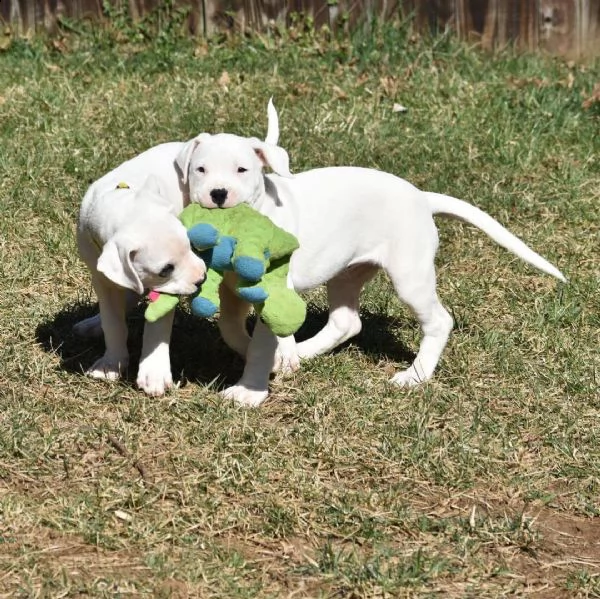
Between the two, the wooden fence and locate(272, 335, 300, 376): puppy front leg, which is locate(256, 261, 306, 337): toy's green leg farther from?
the wooden fence

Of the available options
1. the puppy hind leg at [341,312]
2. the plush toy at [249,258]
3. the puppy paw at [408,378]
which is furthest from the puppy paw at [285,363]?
the plush toy at [249,258]

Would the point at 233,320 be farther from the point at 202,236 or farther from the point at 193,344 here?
the point at 202,236

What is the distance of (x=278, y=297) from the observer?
14.3 ft

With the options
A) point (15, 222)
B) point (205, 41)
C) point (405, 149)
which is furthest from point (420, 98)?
point (15, 222)

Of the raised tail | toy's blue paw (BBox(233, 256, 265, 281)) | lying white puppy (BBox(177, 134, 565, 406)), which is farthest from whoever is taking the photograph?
the raised tail

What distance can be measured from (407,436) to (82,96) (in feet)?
13.5

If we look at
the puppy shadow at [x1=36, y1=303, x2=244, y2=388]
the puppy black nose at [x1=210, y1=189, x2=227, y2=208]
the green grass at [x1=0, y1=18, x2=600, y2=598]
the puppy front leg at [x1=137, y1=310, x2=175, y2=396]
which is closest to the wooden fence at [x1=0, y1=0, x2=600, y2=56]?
the green grass at [x1=0, y1=18, x2=600, y2=598]

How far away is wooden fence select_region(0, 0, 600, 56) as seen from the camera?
8.71 metres

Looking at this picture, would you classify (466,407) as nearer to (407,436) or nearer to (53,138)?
(407,436)

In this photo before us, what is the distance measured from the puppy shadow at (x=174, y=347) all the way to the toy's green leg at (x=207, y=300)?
0.65m

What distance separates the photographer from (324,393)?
16.3ft

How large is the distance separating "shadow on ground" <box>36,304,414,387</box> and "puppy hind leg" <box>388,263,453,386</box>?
255mm

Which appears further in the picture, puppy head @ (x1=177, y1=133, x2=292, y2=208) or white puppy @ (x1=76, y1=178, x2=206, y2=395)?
puppy head @ (x1=177, y1=133, x2=292, y2=208)

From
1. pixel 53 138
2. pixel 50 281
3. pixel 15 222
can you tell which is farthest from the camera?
pixel 53 138
